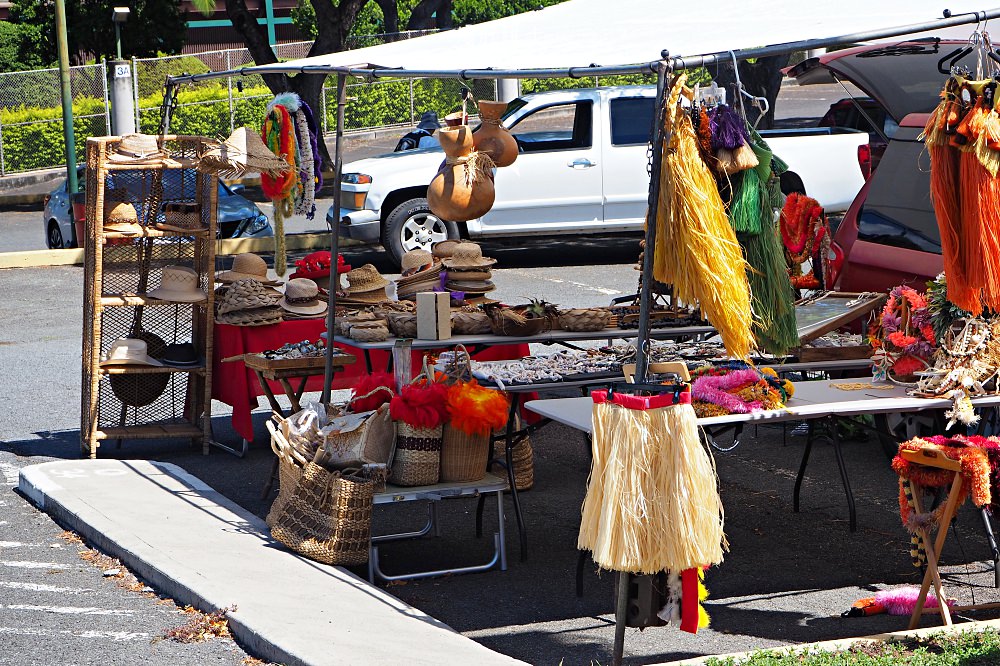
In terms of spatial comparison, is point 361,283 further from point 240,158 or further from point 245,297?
point 240,158

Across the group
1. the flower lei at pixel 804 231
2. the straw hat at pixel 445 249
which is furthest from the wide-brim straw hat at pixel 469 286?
the flower lei at pixel 804 231

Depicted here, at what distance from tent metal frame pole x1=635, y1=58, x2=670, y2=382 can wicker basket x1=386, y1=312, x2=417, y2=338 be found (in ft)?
8.01

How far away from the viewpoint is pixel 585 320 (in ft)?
23.9

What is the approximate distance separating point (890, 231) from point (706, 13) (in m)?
2.39

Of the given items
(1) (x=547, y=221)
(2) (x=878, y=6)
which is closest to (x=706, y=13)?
(2) (x=878, y=6)

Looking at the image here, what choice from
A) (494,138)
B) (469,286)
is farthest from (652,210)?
(469,286)

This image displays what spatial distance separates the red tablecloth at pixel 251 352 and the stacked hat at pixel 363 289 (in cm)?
26

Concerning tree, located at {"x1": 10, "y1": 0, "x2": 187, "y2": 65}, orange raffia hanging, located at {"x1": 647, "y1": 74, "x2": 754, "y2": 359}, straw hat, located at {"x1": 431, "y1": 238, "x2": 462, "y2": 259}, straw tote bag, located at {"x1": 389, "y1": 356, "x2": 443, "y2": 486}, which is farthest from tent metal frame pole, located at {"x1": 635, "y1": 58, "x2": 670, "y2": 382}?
tree, located at {"x1": 10, "y1": 0, "x2": 187, "y2": 65}

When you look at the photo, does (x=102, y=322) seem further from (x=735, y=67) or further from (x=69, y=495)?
(x=735, y=67)

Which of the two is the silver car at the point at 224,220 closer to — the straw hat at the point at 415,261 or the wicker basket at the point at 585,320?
the straw hat at the point at 415,261

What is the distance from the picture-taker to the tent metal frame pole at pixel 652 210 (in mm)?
4641

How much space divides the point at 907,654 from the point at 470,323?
10.9 ft

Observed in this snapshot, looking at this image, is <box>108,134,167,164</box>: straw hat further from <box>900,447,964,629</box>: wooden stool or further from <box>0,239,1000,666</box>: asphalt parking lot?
<box>900,447,964,629</box>: wooden stool

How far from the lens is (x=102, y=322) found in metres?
8.11
